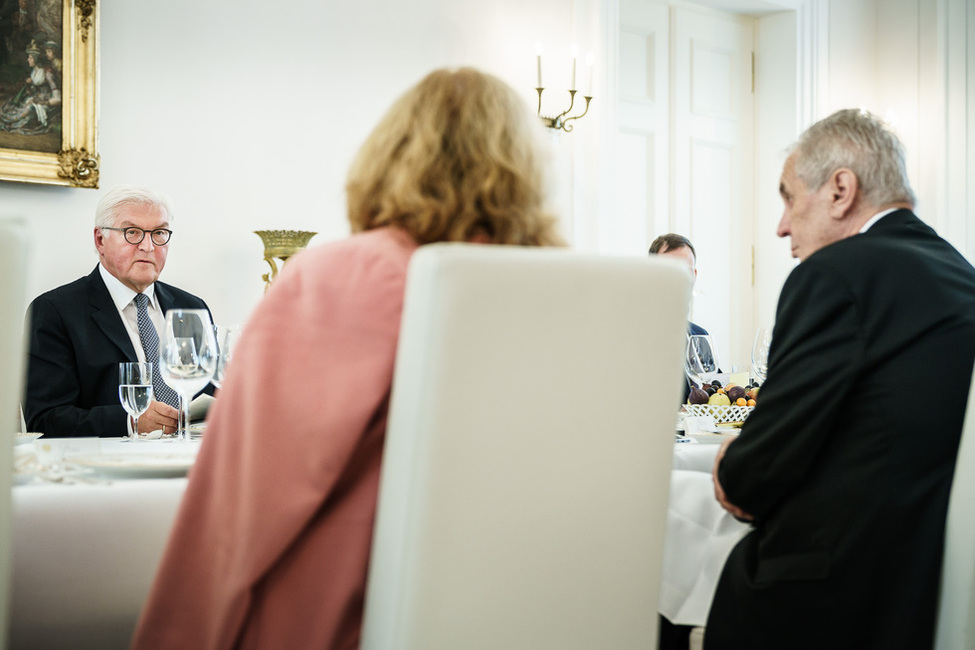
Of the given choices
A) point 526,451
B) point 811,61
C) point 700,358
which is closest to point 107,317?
point 700,358

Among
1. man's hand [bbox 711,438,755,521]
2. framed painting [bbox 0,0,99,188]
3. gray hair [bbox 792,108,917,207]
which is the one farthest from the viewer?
framed painting [bbox 0,0,99,188]

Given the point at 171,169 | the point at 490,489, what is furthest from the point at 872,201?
the point at 171,169

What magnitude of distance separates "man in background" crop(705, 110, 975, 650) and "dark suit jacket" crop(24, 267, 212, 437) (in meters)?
1.78

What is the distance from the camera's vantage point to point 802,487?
4.86 ft

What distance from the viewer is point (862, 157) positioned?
5.51 feet

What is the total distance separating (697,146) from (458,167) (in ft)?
14.1

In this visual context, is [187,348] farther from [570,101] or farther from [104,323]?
[570,101]

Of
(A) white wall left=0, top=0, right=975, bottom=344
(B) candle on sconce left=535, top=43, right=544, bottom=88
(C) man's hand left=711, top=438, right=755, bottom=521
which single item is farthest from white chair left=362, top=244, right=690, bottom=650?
(B) candle on sconce left=535, top=43, right=544, bottom=88

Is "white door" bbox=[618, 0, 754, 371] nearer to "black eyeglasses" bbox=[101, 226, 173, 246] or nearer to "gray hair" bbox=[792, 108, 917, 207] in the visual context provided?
"black eyeglasses" bbox=[101, 226, 173, 246]

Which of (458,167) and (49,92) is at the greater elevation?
(49,92)

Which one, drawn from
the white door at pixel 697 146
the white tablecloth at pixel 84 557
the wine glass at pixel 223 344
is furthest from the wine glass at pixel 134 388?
the white door at pixel 697 146

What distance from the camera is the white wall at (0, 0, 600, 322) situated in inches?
136

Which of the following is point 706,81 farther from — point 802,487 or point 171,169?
point 802,487

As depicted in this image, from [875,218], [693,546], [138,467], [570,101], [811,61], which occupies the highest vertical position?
[811,61]
